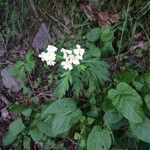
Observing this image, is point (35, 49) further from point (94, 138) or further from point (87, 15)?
point (94, 138)

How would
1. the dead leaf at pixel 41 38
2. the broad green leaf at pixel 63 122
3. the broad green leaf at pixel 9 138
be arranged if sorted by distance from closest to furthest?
the broad green leaf at pixel 63 122
the broad green leaf at pixel 9 138
the dead leaf at pixel 41 38

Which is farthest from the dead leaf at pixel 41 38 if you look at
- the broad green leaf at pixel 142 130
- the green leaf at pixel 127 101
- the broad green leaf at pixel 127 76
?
the broad green leaf at pixel 142 130

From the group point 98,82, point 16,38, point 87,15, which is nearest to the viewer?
point 98,82

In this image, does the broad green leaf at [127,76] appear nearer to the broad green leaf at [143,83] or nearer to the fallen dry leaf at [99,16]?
the broad green leaf at [143,83]

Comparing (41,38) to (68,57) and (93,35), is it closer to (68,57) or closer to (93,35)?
(93,35)

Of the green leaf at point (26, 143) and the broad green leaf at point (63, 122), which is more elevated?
the broad green leaf at point (63, 122)

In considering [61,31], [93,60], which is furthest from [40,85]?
[93,60]
